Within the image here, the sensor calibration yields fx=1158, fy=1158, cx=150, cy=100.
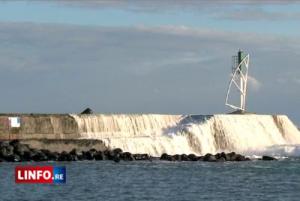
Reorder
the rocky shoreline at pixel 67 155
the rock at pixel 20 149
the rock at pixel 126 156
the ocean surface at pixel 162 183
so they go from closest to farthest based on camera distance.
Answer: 1. the ocean surface at pixel 162 183
2. the rocky shoreline at pixel 67 155
3. the rock at pixel 20 149
4. the rock at pixel 126 156

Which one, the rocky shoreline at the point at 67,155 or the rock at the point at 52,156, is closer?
the rocky shoreline at the point at 67,155

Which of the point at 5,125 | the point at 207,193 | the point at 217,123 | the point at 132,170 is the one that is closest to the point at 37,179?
the point at 207,193

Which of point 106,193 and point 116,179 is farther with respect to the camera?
point 116,179

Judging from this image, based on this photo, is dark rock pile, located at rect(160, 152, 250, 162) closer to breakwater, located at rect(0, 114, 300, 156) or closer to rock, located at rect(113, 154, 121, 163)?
breakwater, located at rect(0, 114, 300, 156)

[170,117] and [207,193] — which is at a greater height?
[170,117]

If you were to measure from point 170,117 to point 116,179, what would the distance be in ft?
106

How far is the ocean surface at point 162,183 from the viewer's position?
155ft

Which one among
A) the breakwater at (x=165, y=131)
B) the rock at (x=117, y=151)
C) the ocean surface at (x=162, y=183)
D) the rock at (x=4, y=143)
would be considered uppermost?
the breakwater at (x=165, y=131)

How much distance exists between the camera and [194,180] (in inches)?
2238

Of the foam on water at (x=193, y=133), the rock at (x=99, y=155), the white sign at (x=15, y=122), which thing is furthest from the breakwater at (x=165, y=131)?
the rock at (x=99, y=155)

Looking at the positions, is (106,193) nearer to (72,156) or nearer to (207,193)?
(207,193)

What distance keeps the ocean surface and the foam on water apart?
29.3 feet

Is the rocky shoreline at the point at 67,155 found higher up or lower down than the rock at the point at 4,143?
lower down

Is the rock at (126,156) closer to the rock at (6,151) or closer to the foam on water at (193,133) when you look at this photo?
the foam on water at (193,133)
